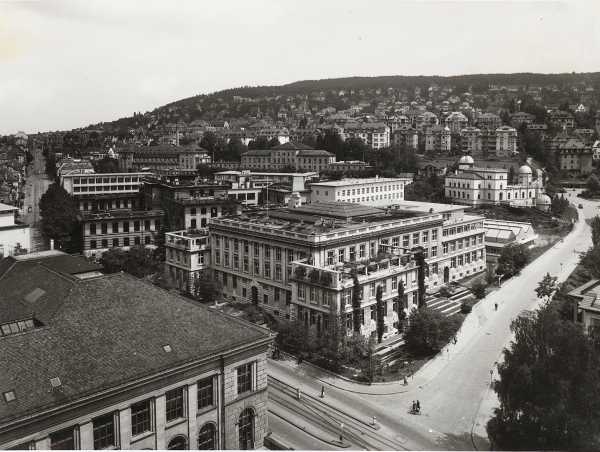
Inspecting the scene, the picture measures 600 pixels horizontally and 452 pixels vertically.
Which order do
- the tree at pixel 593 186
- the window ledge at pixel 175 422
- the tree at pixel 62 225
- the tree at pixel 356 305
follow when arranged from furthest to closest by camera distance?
the tree at pixel 593 186
the tree at pixel 62 225
the tree at pixel 356 305
the window ledge at pixel 175 422

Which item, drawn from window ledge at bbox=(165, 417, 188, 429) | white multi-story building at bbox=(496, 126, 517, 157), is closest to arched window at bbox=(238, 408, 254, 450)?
window ledge at bbox=(165, 417, 188, 429)

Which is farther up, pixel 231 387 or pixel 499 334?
pixel 231 387

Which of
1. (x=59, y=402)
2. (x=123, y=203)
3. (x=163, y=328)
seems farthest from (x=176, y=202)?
(x=59, y=402)

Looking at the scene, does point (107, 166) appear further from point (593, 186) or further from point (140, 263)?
point (593, 186)

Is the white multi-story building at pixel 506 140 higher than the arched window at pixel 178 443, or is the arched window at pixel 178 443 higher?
the white multi-story building at pixel 506 140

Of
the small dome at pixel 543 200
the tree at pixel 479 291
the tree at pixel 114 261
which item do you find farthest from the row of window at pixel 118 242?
the small dome at pixel 543 200

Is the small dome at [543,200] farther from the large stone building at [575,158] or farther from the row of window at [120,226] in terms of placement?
the row of window at [120,226]

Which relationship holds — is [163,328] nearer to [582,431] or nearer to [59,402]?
[59,402]
